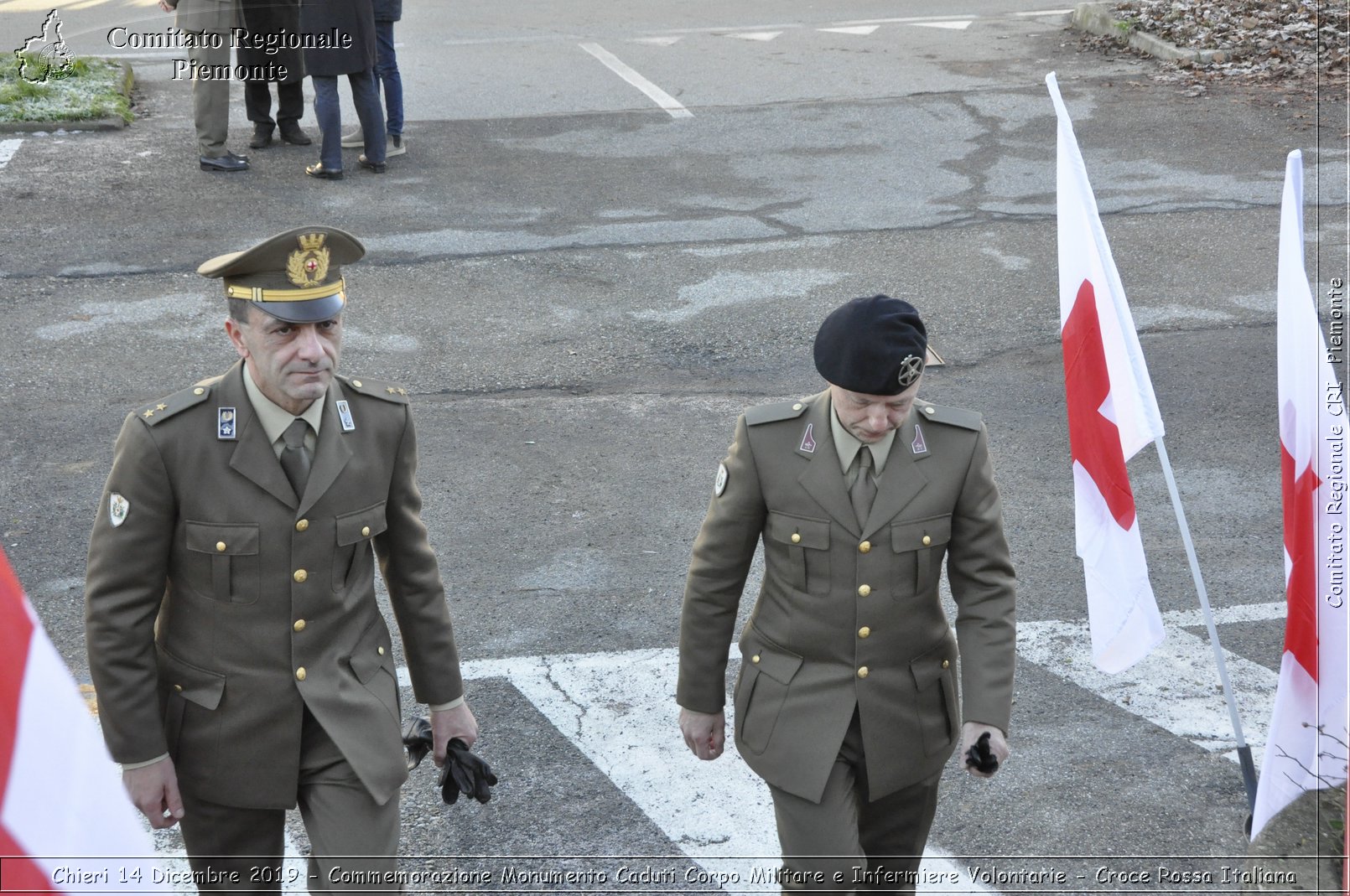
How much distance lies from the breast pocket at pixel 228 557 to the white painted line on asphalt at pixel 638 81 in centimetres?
1183

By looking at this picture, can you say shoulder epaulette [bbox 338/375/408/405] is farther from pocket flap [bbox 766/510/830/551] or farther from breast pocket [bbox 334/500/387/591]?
pocket flap [bbox 766/510/830/551]

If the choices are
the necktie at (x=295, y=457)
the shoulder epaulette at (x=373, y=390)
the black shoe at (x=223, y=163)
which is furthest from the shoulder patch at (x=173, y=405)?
the black shoe at (x=223, y=163)

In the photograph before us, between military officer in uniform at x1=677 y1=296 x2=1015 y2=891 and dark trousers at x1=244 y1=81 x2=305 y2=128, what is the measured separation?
10.5 m

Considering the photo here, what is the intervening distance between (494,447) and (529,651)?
6.85ft

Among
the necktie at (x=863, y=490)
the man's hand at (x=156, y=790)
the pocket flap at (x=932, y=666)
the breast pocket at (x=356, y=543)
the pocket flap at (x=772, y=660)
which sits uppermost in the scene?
the necktie at (x=863, y=490)

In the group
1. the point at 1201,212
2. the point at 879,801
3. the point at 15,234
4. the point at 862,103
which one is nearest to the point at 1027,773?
the point at 879,801

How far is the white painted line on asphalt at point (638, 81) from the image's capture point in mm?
14859

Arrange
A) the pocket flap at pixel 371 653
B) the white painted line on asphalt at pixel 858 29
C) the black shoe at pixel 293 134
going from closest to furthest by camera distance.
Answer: the pocket flap at pixel 371 653 < the black shoe at pixel 293 134 < the white painted line on asphalt at pixel 858 29

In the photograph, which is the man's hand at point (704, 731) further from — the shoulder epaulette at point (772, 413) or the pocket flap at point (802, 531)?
the shoulder epaulette at point (772, 413)

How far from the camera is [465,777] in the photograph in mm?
3580

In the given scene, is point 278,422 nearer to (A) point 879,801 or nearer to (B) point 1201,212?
(A) point 879,801

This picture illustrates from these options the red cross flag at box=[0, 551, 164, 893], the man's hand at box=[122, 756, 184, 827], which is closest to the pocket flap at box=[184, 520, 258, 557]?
the man's hand at box=[122, 756, 184, 827]

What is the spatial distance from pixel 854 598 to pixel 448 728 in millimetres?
1112

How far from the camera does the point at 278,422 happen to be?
3.45 m
